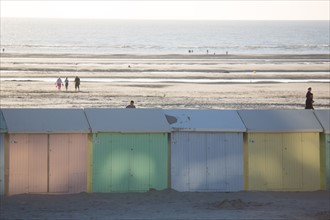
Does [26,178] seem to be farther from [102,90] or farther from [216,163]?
[102,90]

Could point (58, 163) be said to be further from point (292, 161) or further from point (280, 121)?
point (292, 161)

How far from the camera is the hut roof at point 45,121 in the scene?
20.0 meters

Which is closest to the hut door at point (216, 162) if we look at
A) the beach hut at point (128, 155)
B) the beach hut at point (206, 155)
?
the beach hut at point (206, 155)

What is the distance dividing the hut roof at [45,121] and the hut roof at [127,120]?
0.91ft

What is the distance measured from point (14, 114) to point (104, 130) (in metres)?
2.20

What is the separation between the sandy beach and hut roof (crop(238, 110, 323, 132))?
806 inches

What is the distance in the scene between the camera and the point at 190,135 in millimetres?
20625

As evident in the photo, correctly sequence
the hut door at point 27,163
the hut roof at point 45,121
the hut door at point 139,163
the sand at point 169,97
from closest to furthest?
the sand at point 169,97, the hut door at point 27,163, the hut roof at point 45,121, the hut door at point 139,163

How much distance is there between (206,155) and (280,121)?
2.15 meters

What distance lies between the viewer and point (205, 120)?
2094cm

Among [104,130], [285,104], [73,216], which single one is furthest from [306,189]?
[285,104]

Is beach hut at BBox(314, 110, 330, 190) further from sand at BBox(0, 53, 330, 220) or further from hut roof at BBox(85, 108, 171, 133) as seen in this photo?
hut roof at BBox(85, 108, 171, 133)

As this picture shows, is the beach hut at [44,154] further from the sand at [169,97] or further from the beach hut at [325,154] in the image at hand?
the beach hut at [325,154]

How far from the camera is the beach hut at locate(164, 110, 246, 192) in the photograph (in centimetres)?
2061
